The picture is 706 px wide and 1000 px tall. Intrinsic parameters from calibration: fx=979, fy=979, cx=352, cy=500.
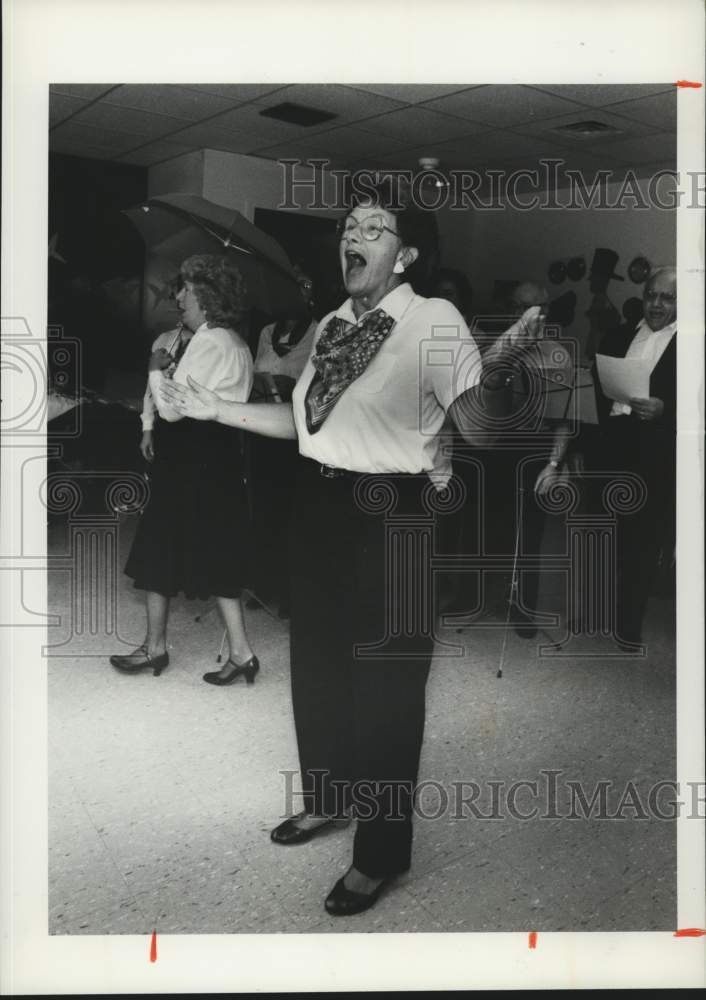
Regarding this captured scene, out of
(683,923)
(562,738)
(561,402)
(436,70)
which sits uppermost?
(436,70)

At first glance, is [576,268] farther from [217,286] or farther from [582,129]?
[217,286]

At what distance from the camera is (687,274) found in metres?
2.19

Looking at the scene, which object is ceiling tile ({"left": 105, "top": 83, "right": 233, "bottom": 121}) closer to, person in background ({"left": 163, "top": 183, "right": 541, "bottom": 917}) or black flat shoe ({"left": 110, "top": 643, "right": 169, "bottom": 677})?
person in background ({"left": 163, "top": 183, "right": 541, "bottom": 917})

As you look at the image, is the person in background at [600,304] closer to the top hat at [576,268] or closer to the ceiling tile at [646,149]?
the top hat at [576,268]

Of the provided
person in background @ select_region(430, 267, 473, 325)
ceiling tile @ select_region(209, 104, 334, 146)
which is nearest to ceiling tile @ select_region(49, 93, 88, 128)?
ceiling tile @ select_region(209, 104, 334, 146)

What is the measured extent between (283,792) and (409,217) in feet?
4.29

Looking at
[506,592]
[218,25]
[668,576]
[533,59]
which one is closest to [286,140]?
[218,25]

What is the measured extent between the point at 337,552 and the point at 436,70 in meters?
1.07

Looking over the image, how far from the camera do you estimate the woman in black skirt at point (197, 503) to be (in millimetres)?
2172

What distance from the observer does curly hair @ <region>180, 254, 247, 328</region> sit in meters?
2.13

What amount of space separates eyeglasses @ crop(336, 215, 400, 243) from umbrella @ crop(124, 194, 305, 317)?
0.45 feet

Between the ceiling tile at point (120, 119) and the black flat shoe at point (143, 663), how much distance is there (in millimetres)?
1127

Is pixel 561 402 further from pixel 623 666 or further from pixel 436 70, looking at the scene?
pixel 436 70

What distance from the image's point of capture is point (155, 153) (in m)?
2.13
